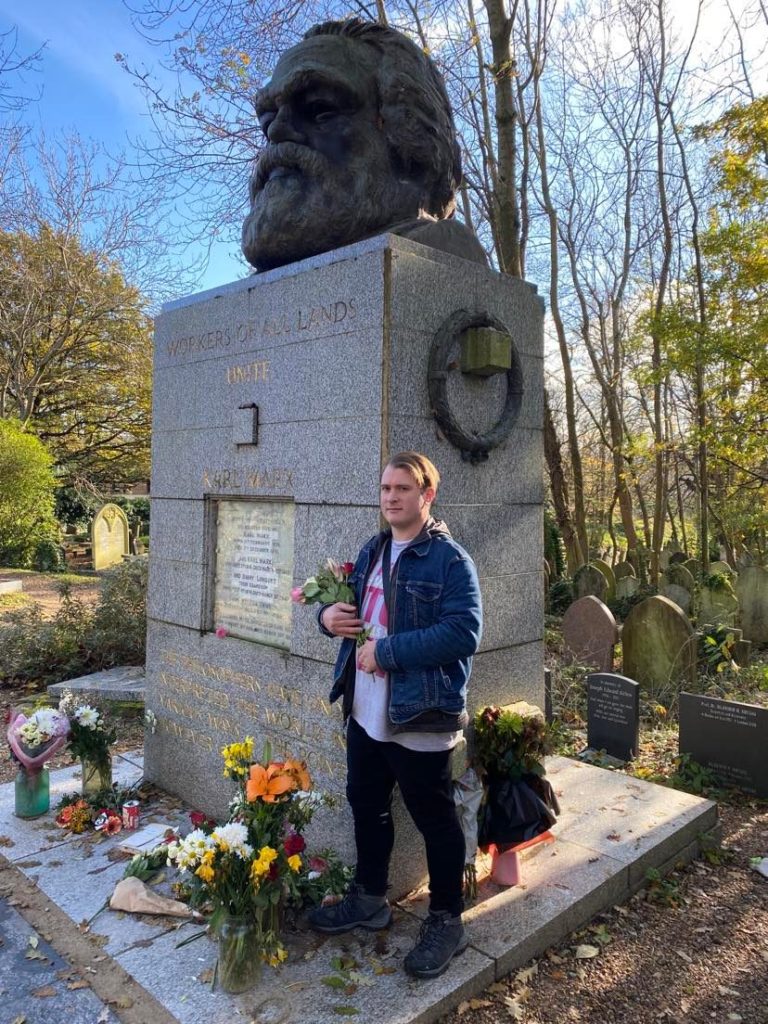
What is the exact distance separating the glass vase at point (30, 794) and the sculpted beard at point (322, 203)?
3359 millimetres

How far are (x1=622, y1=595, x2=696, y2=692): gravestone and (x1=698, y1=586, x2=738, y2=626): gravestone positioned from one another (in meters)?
2.65

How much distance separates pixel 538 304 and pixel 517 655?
2.01m

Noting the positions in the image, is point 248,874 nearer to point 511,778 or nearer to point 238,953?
point 238,953

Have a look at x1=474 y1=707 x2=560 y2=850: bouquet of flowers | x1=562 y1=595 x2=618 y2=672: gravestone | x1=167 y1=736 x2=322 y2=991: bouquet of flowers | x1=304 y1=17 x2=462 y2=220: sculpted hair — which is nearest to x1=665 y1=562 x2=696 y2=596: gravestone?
x1=562 y1=595 x2=618 y2=672: gravestone

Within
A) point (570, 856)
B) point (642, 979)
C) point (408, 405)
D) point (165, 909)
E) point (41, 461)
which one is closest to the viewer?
point (642, 979)

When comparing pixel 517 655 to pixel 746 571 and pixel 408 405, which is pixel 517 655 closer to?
pixel 408 405

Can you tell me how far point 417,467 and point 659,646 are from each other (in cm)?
540

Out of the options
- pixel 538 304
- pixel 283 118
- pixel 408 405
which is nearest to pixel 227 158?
pixel 283 118

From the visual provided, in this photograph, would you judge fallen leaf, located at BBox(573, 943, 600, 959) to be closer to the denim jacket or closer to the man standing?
the man standing

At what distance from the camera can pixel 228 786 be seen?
4.02 m

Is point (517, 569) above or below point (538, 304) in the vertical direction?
below

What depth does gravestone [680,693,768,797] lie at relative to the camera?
15.9ft

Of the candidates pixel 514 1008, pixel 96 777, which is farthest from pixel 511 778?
pixel 96 777

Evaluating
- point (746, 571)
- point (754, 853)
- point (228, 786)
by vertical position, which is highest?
point (746, 571)
